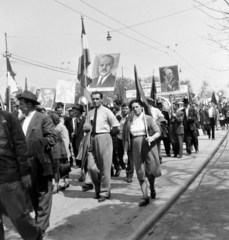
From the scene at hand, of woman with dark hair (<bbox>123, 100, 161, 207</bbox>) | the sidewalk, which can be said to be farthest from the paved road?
woman with dark hair (<bbox>123, 100, 161, 207</bbox>)

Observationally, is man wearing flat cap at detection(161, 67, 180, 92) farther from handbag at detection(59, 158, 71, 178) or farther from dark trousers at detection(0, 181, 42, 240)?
dark trousers at detection(0, 181, 42, 240)

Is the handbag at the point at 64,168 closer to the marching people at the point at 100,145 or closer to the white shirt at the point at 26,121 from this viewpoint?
the marching people at the point at 100,145

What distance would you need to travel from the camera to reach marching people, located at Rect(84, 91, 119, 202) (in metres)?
6.57

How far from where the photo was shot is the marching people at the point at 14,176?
3.61 metres

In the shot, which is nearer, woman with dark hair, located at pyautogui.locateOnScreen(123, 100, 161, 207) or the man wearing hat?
woman with dark hair, located at pyautogui.locateOnScreen(123, 100, 161, 207)

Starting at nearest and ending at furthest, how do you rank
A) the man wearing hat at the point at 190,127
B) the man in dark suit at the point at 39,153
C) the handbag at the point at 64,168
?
1. the man in dark suit at the point at 39,153
2. the handbag at the point at 64,168
3. the man wearing hat at the point at 190,127

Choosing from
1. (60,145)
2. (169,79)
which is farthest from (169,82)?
(60,145)

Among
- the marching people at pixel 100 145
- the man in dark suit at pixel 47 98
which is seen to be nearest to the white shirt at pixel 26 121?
the marching people at pixel 100 145

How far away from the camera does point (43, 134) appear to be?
4527mm

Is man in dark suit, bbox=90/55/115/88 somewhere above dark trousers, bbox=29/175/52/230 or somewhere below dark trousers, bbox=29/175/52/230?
above

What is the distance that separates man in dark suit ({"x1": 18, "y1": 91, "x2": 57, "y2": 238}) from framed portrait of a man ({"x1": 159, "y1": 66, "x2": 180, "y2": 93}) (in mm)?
15398

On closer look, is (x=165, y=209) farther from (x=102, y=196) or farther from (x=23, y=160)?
(x=23, y=160)

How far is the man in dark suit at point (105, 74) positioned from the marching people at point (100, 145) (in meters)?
6.39

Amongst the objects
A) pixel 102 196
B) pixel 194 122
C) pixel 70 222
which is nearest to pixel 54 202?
pixel 102 196
